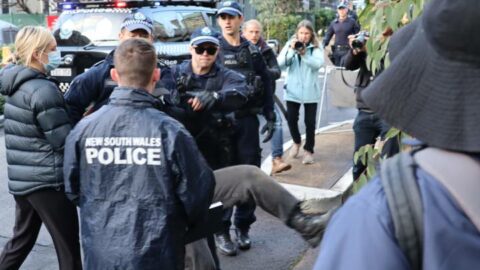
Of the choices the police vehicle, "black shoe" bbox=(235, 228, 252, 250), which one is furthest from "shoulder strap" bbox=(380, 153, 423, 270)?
the police vehicle

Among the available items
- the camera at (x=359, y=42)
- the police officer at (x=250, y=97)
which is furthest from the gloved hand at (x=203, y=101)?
the camera at (x=359, y=42)

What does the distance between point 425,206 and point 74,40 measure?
940 centimetres

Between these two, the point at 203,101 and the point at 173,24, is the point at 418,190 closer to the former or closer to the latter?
the point at 203,101

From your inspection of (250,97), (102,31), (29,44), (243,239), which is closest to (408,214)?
(29,44)

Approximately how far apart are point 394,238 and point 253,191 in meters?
1.95

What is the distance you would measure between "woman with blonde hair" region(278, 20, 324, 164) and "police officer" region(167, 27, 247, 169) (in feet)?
9.47

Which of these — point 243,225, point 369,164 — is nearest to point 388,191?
point 369,164

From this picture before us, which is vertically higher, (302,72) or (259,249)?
(302,72)

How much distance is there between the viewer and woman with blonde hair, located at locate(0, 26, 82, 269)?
11.6 feet

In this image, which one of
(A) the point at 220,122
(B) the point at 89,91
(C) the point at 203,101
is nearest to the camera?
(C) the point at 203,101

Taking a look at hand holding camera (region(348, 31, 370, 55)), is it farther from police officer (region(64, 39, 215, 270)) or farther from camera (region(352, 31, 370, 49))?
police officer (region(64, 39, 215, 270))

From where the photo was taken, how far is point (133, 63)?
111 inches

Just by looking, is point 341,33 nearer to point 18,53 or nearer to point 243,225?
point 243,225

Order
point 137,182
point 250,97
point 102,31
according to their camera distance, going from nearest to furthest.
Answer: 1. point 137,182
2. point 250,97
3. point 102,31
